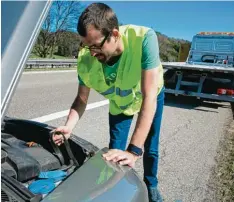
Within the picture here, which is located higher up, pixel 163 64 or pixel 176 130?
pixel 163 64

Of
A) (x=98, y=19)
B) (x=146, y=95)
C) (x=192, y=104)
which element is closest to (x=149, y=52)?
(x=146, y=95)

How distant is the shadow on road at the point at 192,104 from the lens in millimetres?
9167

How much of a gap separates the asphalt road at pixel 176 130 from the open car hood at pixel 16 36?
2.60m

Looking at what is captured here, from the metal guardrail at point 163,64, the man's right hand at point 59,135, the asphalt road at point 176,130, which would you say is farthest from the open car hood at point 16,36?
the metal guardrail at point 163,64

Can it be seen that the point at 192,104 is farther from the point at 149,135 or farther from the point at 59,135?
the point at 59,135

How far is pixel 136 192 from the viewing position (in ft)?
5.46

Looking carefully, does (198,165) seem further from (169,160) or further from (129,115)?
(129,115)

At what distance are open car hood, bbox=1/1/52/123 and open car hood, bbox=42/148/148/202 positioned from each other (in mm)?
516

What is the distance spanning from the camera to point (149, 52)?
2.21 m

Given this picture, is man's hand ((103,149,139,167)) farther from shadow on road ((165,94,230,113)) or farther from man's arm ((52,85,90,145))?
shadow on road ((165,94,230,113))

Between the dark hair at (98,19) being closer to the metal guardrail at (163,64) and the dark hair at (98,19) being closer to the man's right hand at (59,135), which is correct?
the man's right hand at (59,135)

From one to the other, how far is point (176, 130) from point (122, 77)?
4.02 metres

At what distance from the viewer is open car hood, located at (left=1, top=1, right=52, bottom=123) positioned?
1089 millimetres

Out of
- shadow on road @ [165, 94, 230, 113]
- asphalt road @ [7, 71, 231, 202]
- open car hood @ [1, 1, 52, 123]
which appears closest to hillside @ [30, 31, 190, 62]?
shadow on road @ [165, 94, 230, 113]
